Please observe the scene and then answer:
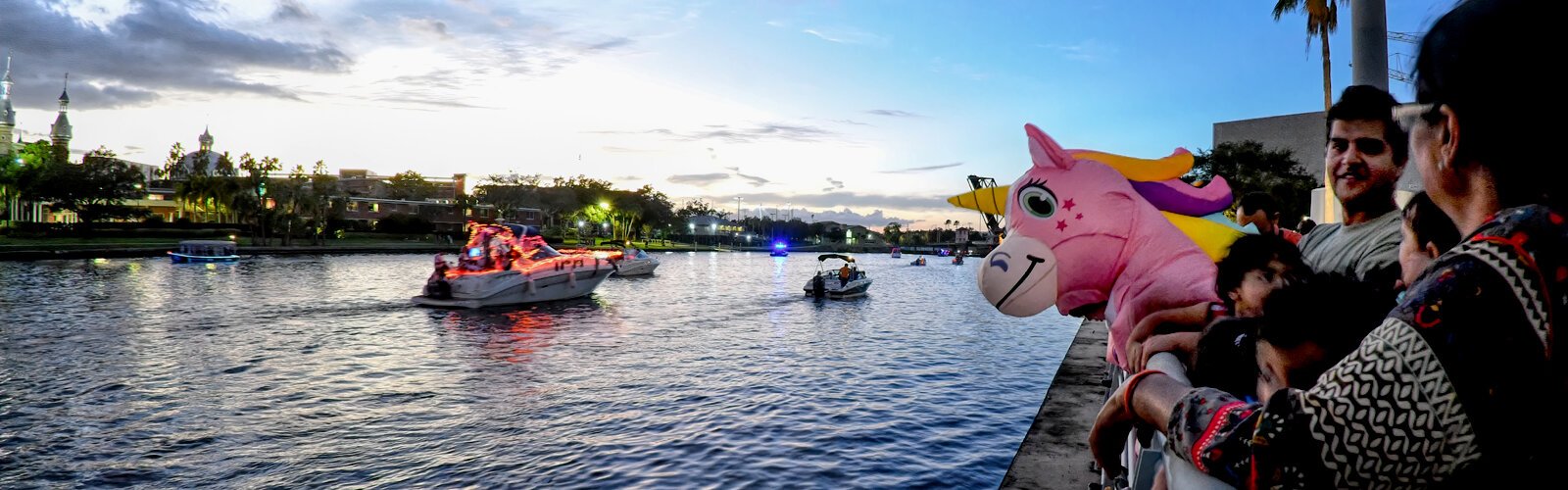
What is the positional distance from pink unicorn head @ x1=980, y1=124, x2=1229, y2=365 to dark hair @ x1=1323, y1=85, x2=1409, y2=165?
1.85ft

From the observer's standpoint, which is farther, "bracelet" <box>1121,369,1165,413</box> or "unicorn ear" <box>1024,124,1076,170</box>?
"unicorn ear" <box>1024,124,1076,170</box>

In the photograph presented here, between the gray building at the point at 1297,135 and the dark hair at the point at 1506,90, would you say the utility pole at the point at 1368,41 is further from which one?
the gray building at the point at 1297,135

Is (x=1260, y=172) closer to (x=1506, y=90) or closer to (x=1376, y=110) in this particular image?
(x=1376, y=110)

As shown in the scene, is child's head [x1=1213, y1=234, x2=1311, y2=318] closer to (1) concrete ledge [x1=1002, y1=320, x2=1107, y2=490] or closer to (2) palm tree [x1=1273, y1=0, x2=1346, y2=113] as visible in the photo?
(1) concrete ledge [x1=1002, y1=320, x2=1107, y2=490]

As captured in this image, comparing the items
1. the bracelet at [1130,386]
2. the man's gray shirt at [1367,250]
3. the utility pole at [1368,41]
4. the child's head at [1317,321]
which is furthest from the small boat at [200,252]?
the child's head at [1317,321]

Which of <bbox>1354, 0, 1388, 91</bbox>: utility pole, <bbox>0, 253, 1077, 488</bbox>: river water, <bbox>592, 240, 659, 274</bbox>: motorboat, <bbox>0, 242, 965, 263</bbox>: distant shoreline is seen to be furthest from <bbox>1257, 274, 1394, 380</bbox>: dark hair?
<bbox>0, 242, 965, 263</bbox>: distant shoreline

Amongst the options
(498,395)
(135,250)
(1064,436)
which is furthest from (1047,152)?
(135,250)

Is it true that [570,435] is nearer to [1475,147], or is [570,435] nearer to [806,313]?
[1475,147]

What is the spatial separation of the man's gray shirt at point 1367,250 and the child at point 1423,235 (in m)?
0.58

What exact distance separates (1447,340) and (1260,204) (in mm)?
4420

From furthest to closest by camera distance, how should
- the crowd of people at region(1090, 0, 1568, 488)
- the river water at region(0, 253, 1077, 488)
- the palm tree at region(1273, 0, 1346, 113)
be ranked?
the palm tree at region(1273, 0, 1346, 113), the river water at region(0, 253, 1077, 488), the crowd of people at region(1090, 0, 1568, 488)

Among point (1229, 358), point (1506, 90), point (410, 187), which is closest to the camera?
point (1506, 90)

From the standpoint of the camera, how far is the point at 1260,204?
503 cm

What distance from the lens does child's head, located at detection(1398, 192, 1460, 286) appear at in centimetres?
188
